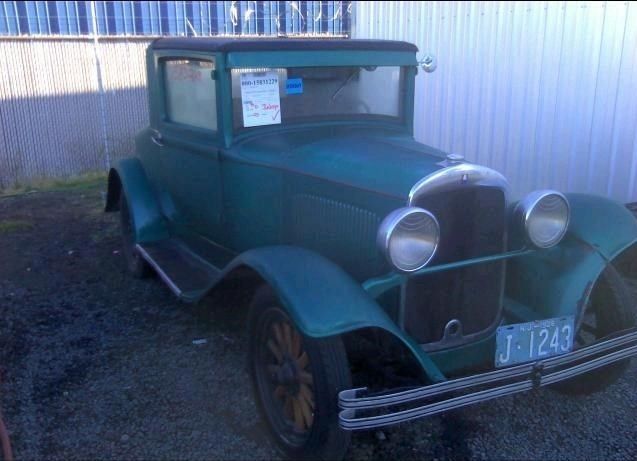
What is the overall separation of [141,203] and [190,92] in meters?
0.97

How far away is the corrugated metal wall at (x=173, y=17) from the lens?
986cm

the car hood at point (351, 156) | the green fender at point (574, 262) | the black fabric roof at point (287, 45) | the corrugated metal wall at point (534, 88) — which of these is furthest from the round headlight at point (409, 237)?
Answer: the corrugated metal wall at point (534, 88)

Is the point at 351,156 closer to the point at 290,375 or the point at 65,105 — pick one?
the point at 290,375

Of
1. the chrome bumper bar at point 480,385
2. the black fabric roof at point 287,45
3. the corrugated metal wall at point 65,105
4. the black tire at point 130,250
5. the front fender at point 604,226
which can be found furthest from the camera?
the corrugated metal wall at point 65,105

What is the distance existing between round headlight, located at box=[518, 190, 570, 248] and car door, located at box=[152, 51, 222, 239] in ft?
5.96

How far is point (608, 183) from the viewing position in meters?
5.44

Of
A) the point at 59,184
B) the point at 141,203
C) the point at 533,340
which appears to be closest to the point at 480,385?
the point at 533,340

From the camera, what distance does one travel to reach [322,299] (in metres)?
2.44

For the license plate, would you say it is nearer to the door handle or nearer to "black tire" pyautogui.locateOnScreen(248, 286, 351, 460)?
"black tire" pyautogui.locateOnScreen(248, 286, 351, 460)

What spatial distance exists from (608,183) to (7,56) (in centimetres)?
779

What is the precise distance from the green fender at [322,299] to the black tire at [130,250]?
7.39ft

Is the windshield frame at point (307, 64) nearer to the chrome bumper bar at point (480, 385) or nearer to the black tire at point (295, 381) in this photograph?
the black tire at point (295, 381)

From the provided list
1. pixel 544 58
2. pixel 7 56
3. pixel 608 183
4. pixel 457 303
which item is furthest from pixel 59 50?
pixel 457 303

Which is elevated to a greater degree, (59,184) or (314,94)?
(314,94)
